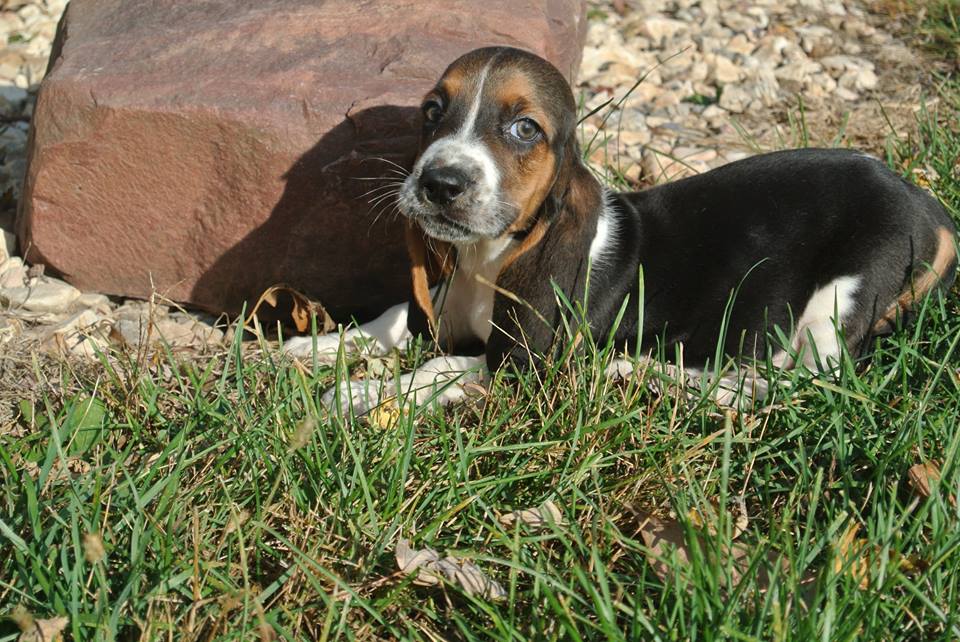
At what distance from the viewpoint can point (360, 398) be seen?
12.9 feet

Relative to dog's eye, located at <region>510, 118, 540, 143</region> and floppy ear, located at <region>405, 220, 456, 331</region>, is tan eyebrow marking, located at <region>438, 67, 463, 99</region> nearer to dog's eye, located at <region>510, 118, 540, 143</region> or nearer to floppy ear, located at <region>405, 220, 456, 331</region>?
dog's eye, located at <region>510, 118, 540, 143</region>

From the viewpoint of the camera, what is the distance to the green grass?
8.63ft

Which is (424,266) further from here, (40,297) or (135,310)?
(40,297)

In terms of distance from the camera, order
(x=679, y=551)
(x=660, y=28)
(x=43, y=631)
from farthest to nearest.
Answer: (x=660, y=28), (x=679, y=551), (x=43, y=631)

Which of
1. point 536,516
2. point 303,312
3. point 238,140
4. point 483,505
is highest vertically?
point 238,140

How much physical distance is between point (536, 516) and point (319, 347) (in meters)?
1.71

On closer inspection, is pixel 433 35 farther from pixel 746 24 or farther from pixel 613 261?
pixel 746 24

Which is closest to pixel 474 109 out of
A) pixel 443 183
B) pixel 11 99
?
pixel 443 183

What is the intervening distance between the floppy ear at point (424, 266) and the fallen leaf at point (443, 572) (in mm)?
1436

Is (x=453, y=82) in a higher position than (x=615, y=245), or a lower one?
higher

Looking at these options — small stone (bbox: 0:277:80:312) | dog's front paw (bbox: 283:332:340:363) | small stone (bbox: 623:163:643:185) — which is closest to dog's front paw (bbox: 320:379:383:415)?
dog's front paw (bbox: 283:332:340:363)

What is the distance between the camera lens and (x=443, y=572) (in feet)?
9.59

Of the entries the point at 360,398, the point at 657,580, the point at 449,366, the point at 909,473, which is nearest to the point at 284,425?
the point at 360,398

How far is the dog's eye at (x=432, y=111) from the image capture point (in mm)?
4047
